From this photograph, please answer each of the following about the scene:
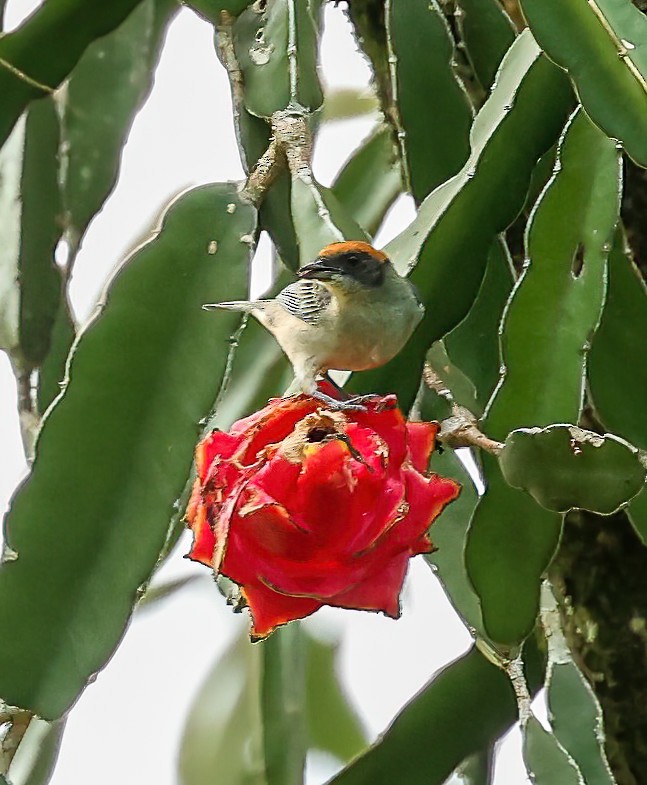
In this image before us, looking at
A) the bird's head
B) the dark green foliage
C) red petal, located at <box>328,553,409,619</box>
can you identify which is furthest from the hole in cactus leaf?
red petal, located at <box>328,553,409,619</box>

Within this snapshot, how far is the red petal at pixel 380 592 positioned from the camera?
0.47 metres

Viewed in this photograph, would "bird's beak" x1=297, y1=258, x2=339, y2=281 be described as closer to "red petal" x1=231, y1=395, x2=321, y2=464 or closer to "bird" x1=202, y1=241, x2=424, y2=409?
"bird" x1=202, y1=241, x2=424, y2=409

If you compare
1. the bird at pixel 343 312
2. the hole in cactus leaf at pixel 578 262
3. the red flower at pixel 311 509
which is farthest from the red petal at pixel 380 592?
the hole in cactus leaf at pixel 578 262

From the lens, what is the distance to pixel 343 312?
→ 61 centimetres

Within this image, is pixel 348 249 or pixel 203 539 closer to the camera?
pixel 203 539

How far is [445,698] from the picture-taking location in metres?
0.85

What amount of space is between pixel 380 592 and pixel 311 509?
52 millimetres

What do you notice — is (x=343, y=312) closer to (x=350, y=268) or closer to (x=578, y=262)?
(x=350, y=268)

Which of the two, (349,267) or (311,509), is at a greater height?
(349,267)

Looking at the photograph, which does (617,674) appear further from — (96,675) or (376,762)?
(96,675)

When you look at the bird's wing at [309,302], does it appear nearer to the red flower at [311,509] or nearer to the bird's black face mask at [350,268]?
the bird's black face mask at [350,268]

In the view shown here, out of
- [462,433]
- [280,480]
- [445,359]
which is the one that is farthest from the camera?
[445,359]

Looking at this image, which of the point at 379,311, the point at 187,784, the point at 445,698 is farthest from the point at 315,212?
the point at 187,784

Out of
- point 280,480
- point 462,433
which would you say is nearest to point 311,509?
point 280,480
